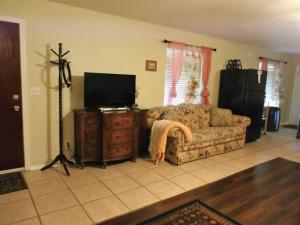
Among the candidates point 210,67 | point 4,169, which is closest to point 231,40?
point 210,67

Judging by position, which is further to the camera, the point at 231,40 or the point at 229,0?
the point at 231,40

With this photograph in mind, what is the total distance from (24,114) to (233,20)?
3631 millimetres

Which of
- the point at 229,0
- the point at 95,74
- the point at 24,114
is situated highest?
the point at 229,0

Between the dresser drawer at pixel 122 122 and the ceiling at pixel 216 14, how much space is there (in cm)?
169

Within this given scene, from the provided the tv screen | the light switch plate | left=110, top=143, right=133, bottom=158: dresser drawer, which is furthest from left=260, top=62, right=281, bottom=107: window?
the light switch plate

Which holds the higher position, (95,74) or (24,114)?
(95,74)

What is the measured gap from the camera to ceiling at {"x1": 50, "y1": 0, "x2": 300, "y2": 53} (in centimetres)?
295

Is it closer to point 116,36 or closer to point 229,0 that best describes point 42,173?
point 116,36

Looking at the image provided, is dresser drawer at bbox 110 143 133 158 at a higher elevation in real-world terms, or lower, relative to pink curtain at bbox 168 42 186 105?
lower

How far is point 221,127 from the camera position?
15.5ft

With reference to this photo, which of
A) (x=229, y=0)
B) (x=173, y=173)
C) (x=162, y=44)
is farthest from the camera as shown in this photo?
(x=162, y=44)

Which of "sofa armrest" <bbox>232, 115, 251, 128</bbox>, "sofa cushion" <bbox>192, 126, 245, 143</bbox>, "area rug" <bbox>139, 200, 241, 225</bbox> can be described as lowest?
"area rug" <bbox>139, 200, 241, 225</bbox>

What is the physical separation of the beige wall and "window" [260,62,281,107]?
4314 mm

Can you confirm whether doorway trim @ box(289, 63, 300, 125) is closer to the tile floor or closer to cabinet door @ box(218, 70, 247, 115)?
cabinet door @ box(218, 70, 247, 115)
